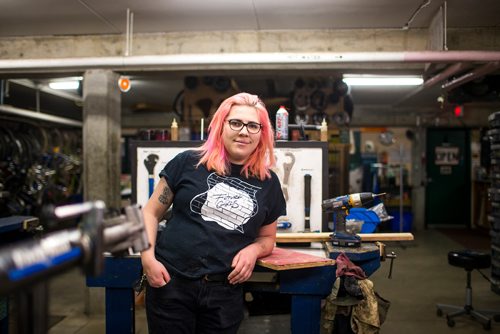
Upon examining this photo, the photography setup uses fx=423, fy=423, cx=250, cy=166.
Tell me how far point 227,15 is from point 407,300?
325cm

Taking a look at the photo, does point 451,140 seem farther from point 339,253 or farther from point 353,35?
point 339,253

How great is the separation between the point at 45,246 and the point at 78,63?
3.08 metres

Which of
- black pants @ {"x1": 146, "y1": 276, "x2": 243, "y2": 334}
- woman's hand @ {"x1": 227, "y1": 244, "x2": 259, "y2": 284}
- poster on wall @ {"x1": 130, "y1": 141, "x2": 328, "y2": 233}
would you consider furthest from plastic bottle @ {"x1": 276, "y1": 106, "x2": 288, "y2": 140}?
black pants @ {"x1": 146, "y1": 276, "x2": 243, "y2": 334}

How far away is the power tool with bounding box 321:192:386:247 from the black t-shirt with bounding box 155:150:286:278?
2.44 feet

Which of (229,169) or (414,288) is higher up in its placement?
(229,169)

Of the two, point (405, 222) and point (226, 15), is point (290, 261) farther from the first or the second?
point (405, 222)

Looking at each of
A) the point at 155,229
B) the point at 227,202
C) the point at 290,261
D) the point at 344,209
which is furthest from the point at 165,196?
the point at 344,209

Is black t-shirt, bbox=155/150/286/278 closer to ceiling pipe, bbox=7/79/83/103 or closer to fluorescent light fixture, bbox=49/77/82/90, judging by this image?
fluorescent light fixture, bbox=49/77/82/90

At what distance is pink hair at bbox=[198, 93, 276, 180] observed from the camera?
5.24 ft

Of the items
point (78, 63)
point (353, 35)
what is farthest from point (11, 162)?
point (353, 35)

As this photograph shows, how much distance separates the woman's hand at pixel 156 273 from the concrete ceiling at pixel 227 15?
2.40 metres

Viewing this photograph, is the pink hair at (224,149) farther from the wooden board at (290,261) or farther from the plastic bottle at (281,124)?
the plastic bottle at (281,124)

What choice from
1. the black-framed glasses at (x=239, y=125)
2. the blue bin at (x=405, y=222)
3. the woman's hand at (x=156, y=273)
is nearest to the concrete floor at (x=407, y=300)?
the woman's hand at (x=156, y=273)

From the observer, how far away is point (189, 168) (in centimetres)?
160
